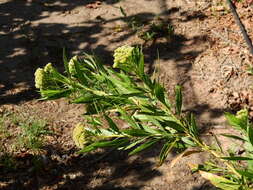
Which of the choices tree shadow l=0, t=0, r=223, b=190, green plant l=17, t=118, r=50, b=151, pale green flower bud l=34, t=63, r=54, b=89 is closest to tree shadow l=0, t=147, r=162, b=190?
tree shadow l=0, t=0, r=223, b=190

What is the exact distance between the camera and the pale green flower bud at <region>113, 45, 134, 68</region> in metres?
1.08

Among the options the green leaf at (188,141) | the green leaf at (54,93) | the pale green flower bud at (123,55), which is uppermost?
the pale green flower bud at (123,55)

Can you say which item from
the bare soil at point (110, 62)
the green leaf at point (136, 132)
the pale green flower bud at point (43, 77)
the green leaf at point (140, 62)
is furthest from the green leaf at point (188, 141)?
the bare soil at point (110, 62)

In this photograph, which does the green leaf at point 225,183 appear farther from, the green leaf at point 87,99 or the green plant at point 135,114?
the green leaf at point 87,99

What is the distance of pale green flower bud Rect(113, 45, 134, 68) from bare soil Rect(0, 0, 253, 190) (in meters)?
2.16

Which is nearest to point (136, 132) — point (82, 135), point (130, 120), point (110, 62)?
point (130, 120)

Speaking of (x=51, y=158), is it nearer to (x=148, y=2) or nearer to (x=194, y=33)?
(x=194, y=33)

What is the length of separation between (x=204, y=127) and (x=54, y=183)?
165cm

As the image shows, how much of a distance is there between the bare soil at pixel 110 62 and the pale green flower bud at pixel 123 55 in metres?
2.16

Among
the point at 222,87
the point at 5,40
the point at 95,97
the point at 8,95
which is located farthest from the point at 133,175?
the point at 5,40

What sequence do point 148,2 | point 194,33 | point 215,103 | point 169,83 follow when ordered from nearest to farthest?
point 215,103, point 169,83, point 194,33, point 148,2

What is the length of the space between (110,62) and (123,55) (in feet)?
11.8

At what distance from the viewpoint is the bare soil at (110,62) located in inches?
131

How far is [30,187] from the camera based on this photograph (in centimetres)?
325
